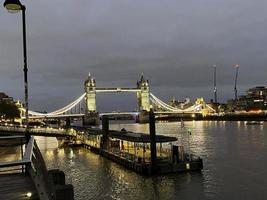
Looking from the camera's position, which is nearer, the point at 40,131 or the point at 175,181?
the point at 175,181

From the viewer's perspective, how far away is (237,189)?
2608 cm

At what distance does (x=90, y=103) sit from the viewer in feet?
612

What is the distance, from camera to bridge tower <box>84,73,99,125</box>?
16996 centimetres

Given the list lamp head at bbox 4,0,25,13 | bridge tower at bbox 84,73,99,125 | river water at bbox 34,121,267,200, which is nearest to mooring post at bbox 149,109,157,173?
river water at bbox 34,121,267,200

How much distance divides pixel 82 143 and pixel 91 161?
1865 centimetres

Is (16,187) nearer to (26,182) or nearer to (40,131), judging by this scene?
(26,182)

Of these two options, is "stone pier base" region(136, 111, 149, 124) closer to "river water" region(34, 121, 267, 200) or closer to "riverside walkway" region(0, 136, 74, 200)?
"river water" region(34, 121, 267, 200)

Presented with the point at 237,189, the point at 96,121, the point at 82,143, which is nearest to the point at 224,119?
the point at 96,121

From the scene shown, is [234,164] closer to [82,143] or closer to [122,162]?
[122,162]

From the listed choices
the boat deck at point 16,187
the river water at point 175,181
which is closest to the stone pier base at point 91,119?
the river water at point 175,181

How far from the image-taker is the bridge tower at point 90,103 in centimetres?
16996

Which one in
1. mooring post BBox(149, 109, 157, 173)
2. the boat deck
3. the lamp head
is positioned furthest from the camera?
mooring post BBox(149, 109, 157, 173)

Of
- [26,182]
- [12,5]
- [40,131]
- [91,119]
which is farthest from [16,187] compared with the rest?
[91,119]

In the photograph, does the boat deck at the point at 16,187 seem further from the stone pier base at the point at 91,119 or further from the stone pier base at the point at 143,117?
the stone pier base at the point at 143,117
